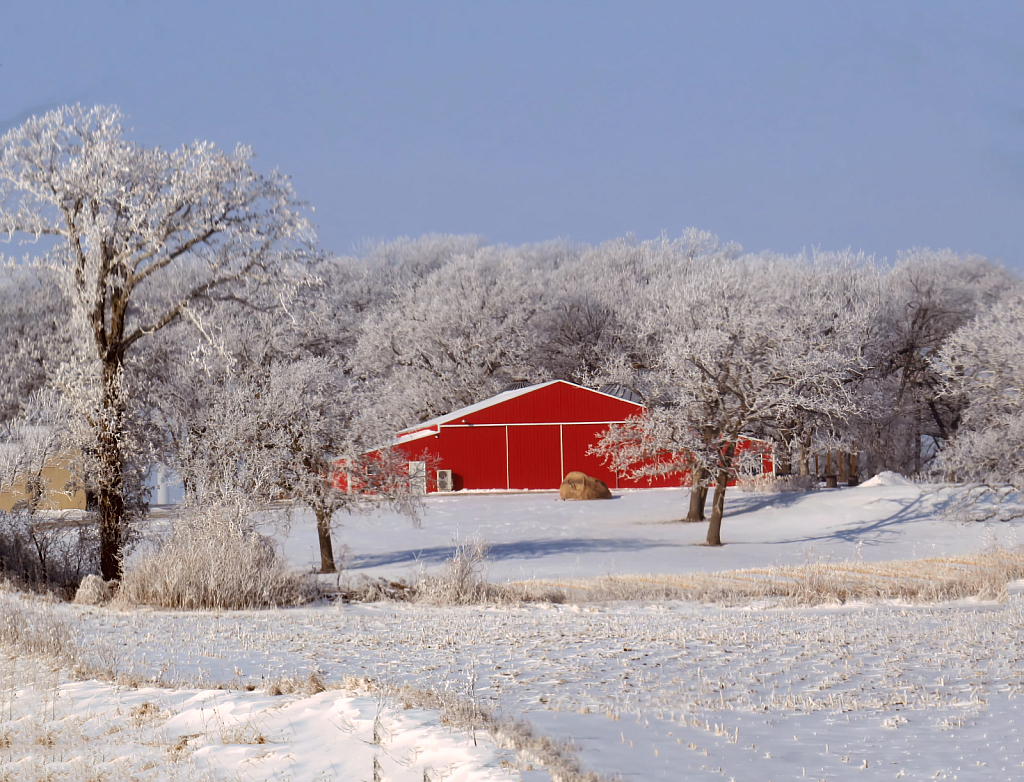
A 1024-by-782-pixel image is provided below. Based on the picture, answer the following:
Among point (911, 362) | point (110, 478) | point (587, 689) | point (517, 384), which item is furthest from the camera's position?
point (517, 384)

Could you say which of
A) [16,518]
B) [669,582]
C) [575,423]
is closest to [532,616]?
[669,582]

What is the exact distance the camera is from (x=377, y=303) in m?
70.7

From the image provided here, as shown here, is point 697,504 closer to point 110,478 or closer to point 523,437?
point 523,437

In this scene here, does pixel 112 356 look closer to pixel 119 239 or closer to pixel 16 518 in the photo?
pixel 119 239

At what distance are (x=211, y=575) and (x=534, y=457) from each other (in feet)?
106

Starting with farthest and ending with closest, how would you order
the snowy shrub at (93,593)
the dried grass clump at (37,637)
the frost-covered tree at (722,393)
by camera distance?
the frost-covered tree at (722,393)
the snowy shrub at (93,593)
the dried grass clump at (37,637)

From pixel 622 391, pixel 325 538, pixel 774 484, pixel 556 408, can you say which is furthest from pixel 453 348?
pixel 325 538

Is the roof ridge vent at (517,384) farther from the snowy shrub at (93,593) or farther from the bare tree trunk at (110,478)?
the snowy shrub at (93,593)

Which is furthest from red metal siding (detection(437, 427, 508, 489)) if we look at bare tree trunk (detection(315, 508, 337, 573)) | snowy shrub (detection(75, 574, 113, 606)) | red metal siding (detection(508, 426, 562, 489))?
snowy shrub (detection(75, 574, 113, 606))

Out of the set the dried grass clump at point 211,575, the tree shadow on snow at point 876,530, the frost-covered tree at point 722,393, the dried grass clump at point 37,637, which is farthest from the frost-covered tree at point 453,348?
the dried grass clump at point 37,637

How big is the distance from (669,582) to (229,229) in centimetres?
994

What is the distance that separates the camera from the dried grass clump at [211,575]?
43.2 ft

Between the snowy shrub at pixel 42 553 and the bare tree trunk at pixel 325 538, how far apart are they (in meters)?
6.05

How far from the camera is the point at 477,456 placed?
4519 centimetres
